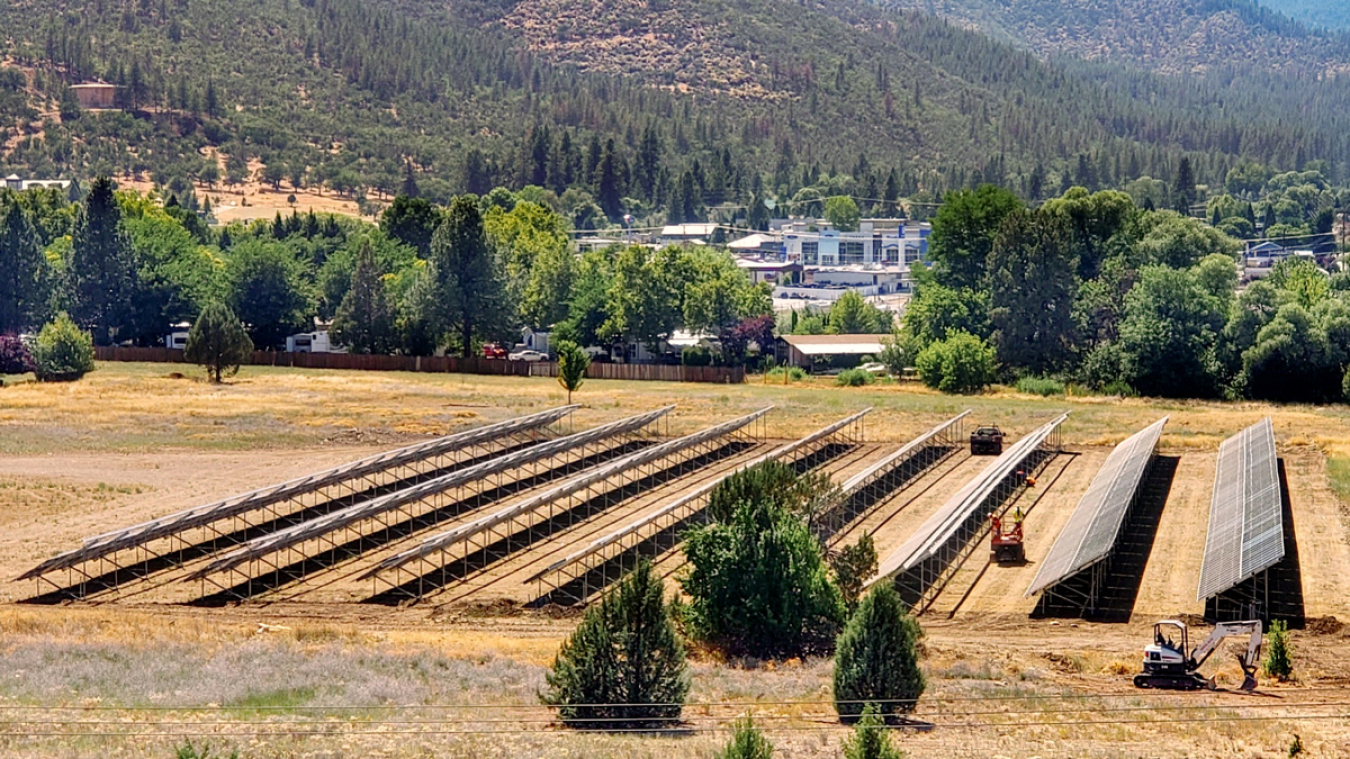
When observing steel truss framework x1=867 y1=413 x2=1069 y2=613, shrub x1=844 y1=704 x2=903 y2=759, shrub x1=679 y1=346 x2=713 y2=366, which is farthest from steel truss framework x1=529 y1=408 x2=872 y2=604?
shrub x1=679 y1=346 x2=713 y2=366

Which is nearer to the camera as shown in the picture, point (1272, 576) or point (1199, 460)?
point (1272, 576)

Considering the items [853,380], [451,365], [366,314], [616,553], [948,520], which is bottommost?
[616,553]

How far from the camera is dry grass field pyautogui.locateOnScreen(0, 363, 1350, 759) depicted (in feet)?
104

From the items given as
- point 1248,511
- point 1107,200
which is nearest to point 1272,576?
point 1248,511

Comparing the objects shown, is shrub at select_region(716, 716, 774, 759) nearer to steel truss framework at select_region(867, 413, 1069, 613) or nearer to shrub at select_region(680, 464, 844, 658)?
steel truss framework at select_region(867, 413, 1069, 613)

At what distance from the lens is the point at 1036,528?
196 ft

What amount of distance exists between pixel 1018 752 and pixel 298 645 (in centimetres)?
1602

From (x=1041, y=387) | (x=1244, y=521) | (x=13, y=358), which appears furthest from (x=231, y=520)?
(x=1041, y=387)

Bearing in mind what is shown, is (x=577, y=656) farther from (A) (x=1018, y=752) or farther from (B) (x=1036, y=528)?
(B) (x=1036, y=528)

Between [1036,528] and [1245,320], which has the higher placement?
[1245,320]

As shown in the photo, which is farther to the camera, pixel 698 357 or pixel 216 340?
pixel 698 357

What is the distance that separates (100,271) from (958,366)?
6005 centimetres

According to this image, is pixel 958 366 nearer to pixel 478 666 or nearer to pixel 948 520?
pixel 948 520

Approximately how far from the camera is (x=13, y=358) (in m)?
107
